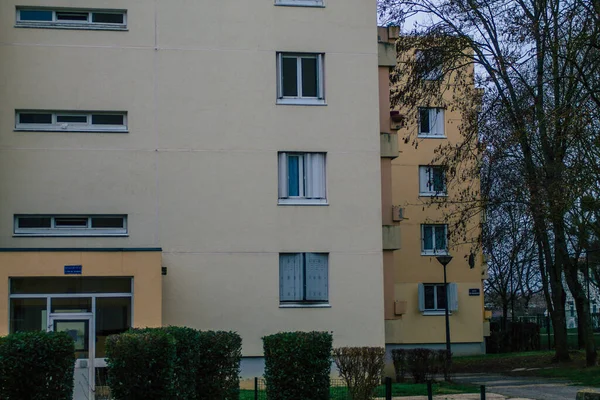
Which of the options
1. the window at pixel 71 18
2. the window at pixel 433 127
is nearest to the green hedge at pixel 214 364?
A: the window at pixel 71 18

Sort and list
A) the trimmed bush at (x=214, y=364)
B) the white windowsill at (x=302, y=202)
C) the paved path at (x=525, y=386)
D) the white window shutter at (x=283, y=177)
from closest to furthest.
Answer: the trimmed bush at (x=214, y=364)
the paved path at (x=525, y=386)
the white windowsill at (x=302, y=202)
the white window shutter at (x=283, y=177)

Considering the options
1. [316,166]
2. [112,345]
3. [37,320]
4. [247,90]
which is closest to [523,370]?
[316,166]

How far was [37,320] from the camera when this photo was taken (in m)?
23.3

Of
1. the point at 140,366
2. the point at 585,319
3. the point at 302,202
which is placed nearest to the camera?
the point at 140,366

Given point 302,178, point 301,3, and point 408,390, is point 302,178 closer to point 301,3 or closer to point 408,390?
point 301,3

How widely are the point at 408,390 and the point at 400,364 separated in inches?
113

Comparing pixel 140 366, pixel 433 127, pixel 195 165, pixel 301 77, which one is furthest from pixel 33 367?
pixel 433 127

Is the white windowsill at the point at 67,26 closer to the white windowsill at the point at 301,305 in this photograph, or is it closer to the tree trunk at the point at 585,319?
the white windowsill at the point at 301,305

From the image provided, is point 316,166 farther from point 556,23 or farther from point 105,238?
point 556,23

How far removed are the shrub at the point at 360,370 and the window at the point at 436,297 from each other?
22.8 metres

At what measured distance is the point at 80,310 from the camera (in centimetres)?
2352

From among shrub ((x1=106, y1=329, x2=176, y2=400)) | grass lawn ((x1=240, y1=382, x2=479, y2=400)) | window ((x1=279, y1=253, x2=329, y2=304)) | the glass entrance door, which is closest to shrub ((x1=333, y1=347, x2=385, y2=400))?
grass lawn ((x1=240, y1=382, x2=479, y2=400))

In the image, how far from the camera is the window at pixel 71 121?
24297mm

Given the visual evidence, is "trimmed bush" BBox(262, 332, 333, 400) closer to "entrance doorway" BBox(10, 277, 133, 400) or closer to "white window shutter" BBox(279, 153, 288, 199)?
"entrance doorway" BBox(10, 277, 133, 400)
